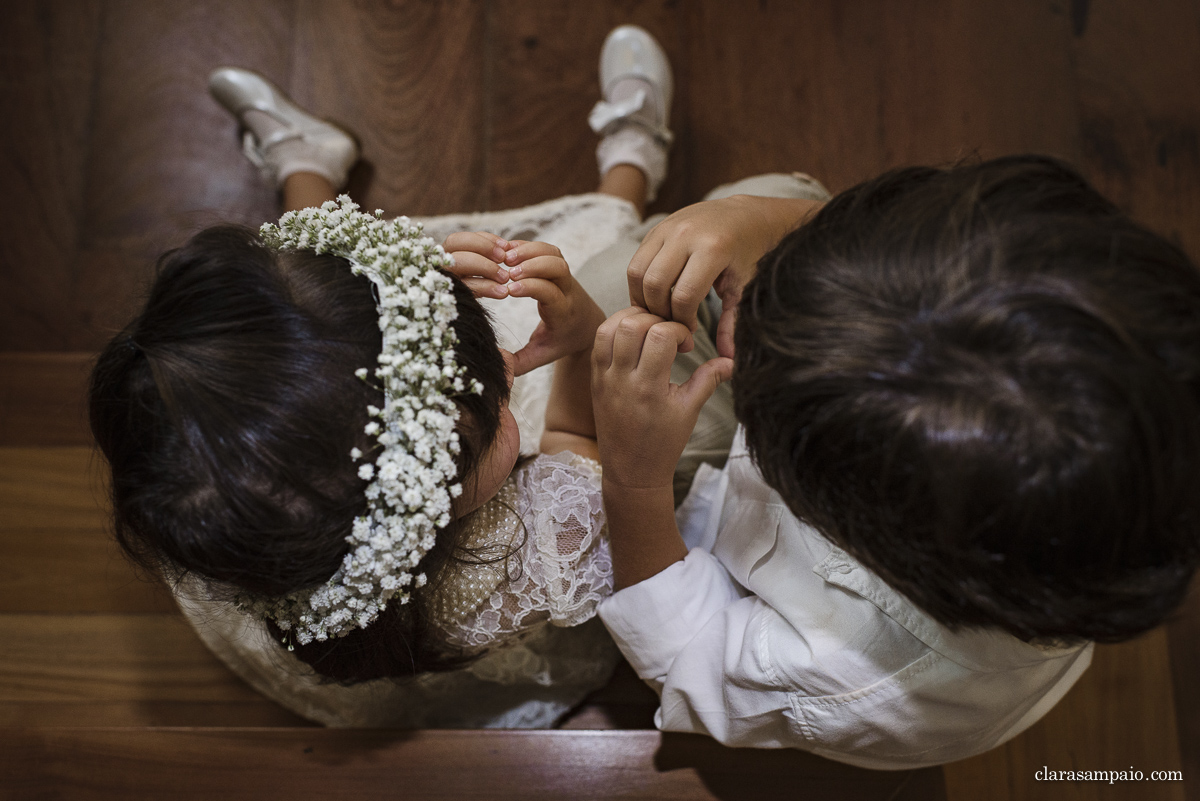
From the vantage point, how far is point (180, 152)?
64.4 inches

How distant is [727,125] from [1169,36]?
0.96m

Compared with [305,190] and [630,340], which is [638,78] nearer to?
[305,190]

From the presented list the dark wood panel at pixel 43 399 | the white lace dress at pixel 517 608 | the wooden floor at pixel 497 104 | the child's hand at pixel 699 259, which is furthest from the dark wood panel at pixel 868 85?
the dark wood panel at pixel 43 399

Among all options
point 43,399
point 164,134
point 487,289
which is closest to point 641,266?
point 487,289

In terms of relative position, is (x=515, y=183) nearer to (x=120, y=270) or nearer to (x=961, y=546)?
(x=120, y=270)

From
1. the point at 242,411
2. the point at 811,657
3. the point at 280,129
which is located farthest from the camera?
the point at 280,129

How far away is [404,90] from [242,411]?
4.15 feet

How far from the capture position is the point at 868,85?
1660 mm

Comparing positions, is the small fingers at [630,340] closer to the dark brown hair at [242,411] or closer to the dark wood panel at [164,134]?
the dark brown hair at [242,411]

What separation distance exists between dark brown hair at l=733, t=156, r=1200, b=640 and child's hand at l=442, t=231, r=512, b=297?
0.33m

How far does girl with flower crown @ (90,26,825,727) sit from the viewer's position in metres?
0.63

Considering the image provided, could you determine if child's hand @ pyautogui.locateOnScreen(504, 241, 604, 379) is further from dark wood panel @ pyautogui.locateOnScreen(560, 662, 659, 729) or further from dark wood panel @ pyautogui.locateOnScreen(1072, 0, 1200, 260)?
dark wood panel @ pyautogui.locateOnScreen(1072, 0, 1200, 260)

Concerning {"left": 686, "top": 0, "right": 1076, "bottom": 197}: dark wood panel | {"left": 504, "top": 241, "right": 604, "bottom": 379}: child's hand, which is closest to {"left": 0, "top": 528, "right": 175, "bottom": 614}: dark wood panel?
{"left": 504, "top": 241, "right": 604, "bottom": 379}: child's hand

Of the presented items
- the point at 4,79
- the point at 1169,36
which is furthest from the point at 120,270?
the point at 1169,36
